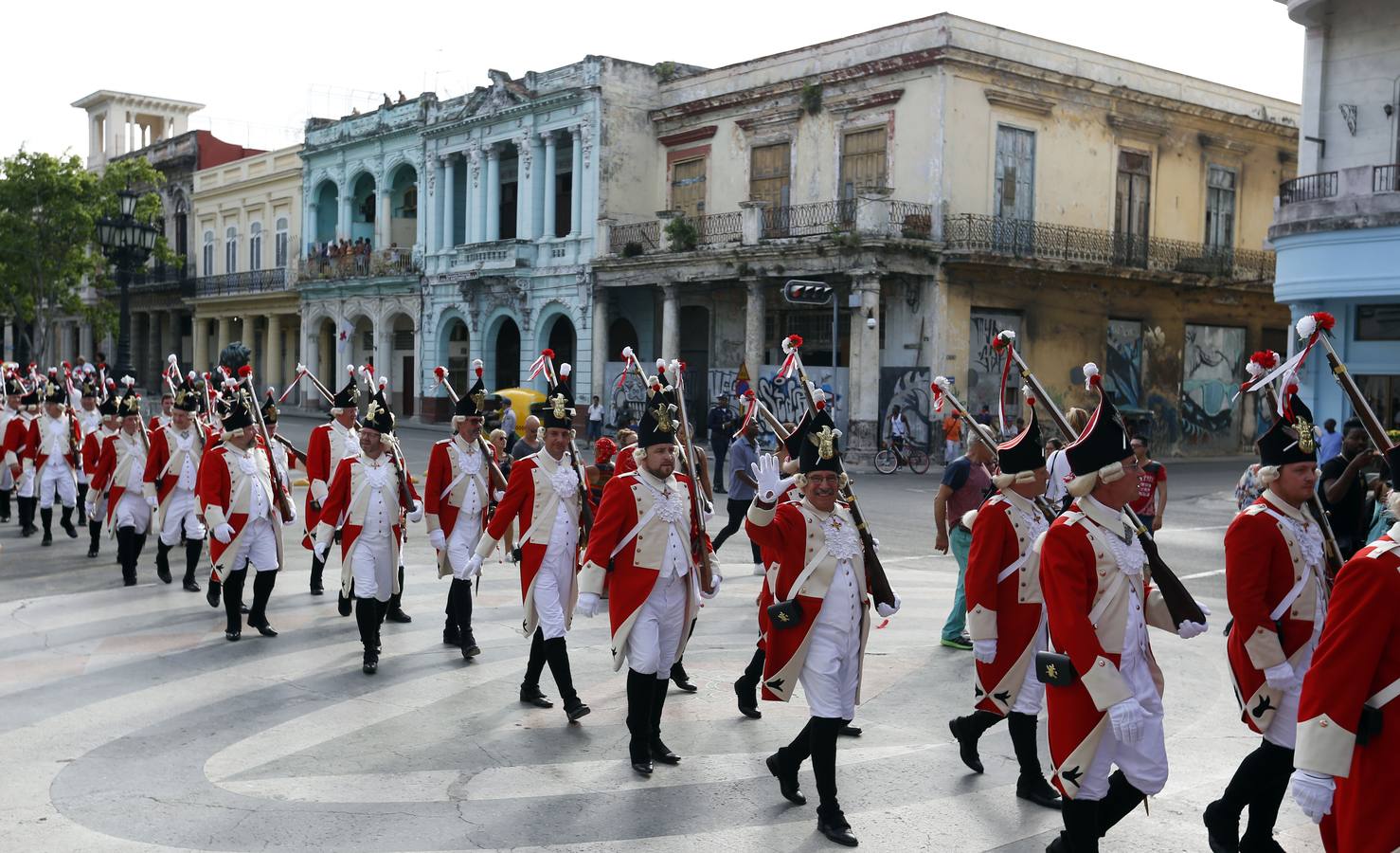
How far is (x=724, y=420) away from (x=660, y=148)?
46.9 ft

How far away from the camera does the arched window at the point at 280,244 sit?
4666cm

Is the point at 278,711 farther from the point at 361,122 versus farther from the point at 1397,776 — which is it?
the point at 361,122

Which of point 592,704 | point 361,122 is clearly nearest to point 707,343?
point 361,122

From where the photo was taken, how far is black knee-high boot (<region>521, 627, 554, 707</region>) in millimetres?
7801

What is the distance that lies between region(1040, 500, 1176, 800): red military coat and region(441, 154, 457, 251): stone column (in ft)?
116

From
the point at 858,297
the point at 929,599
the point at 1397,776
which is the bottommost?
the point at 929,599

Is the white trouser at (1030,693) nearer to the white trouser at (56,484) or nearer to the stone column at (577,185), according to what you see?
the white trouser at (56,484)

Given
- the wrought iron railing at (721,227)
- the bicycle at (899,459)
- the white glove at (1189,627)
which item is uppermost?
the wrought iron railing at (721,227)

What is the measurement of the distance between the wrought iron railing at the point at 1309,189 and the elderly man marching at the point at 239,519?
16954 millimetres

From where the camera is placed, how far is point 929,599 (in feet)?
38.6

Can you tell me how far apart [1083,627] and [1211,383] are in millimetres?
31836

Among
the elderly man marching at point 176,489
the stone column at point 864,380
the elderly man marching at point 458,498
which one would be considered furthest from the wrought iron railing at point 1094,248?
the elderly man marching at point 458,498

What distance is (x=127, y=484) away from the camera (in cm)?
1245

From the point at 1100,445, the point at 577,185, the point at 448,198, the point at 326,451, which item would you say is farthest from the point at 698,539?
the point at 448,198
